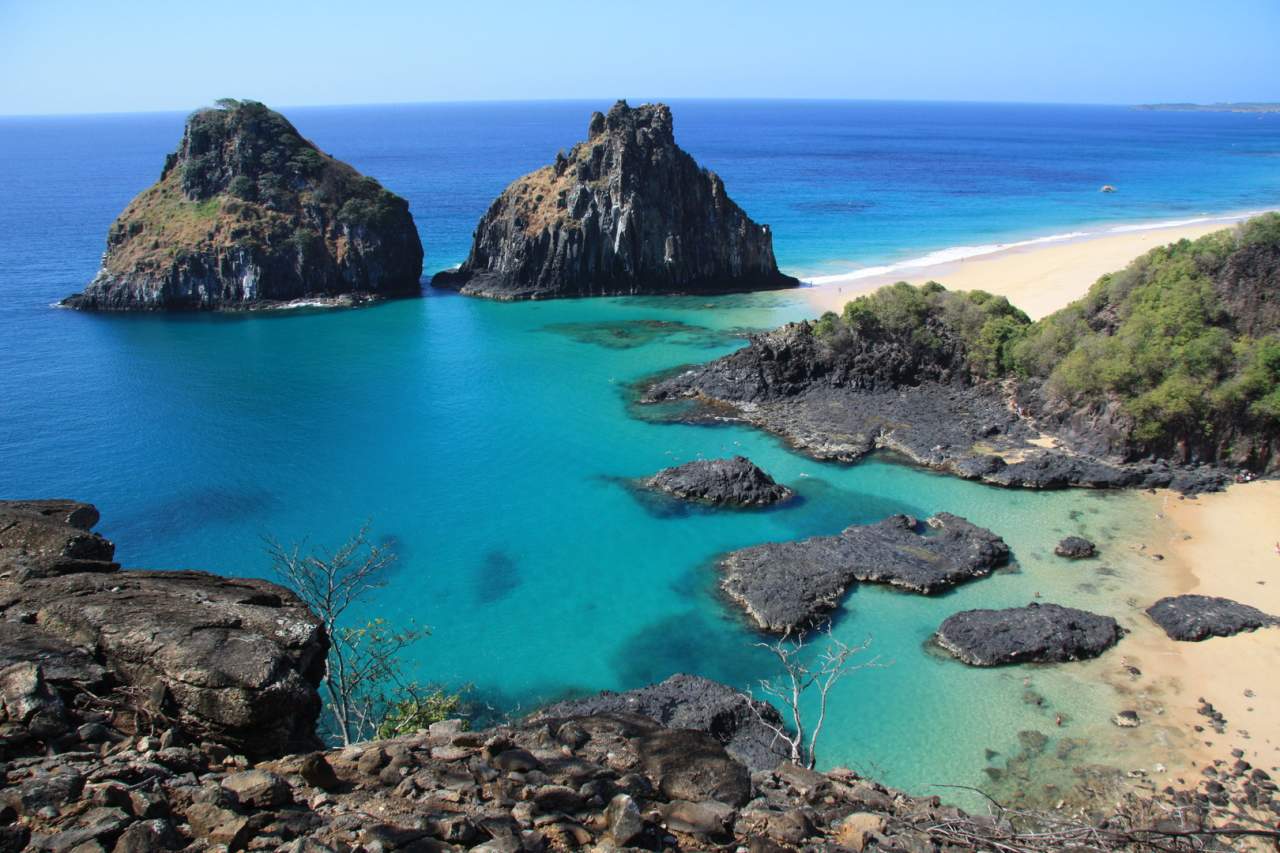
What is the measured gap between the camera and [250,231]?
87.4 m

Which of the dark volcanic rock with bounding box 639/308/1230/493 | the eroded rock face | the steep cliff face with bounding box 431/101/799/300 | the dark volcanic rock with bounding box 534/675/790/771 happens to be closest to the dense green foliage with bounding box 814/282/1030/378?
the dark volcanic rock with bounding box 639/308/1230/493

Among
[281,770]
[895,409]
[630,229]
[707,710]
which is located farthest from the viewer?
[630,229]

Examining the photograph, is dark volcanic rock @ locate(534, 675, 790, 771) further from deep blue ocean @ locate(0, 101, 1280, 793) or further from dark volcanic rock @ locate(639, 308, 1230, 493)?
dark volcanic rock @ locate(639, 308, 1230, 493)

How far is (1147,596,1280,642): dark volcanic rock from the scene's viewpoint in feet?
99.4

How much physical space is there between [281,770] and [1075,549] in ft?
115

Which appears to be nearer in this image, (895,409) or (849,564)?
(849,564)

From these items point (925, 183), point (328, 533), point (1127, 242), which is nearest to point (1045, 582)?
point (328, 533)

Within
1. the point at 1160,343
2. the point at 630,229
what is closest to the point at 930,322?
the point at 1160,343

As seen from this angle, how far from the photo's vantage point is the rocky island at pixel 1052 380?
43188 millimetres

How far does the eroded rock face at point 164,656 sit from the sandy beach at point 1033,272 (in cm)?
6546

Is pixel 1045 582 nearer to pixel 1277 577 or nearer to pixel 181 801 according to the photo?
pixel 1277 577

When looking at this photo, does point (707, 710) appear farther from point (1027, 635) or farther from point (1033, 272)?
point (1033, 272)

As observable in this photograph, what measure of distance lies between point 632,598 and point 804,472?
50.1 feet

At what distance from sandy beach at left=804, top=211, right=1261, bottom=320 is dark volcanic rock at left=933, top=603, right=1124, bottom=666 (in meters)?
44.8
